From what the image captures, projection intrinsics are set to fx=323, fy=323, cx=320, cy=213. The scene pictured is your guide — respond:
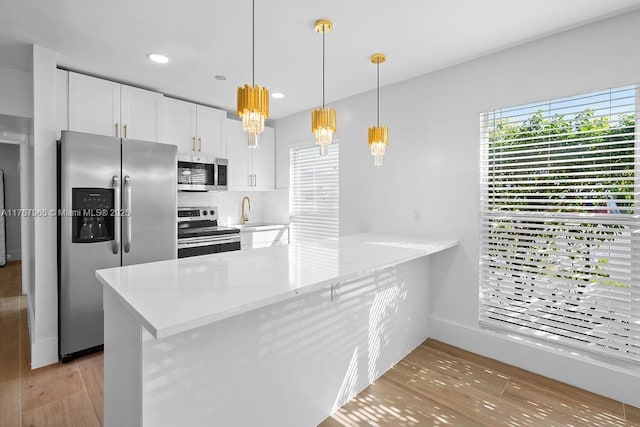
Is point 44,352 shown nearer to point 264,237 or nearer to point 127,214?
point 127,214

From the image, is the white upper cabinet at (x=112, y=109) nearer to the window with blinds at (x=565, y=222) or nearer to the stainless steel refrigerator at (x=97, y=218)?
the stainless steel refrigerator at (x=97, y=218)

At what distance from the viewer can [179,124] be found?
3.63 metres

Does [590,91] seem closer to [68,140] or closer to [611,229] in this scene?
[611,229]

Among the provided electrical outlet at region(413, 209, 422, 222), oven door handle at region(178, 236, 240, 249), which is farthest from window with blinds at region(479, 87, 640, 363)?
oven door handle at region(178, 236, 240, 249)

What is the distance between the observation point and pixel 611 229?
211 centimetres

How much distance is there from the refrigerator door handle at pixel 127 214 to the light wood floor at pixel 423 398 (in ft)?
3.11

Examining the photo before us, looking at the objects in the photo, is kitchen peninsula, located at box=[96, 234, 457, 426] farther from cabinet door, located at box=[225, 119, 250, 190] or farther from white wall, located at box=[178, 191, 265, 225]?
white wall, located at box=[178, 191, 265, 225]

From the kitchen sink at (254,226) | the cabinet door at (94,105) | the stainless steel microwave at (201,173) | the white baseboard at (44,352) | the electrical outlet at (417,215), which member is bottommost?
the white baseboard at (44,352)

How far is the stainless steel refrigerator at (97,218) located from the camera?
2.53 meters

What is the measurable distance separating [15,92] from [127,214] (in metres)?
1.69

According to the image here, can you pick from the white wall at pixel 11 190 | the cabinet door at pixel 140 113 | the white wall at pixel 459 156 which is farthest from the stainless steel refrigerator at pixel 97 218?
the white wall at pixel 11 190

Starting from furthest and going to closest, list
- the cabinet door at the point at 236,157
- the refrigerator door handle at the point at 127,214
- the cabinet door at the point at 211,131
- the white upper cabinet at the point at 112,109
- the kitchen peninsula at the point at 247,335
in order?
the cabinet door at the point at 236,157 → the cabinet door at the point at 211,131 → the white upper cabinet at the point at 112,109 → the refrigerator door handle at the point at 127,214 → the kitchen peninsula at the point at 247,335

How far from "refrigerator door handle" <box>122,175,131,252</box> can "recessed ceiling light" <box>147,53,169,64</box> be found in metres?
1.00

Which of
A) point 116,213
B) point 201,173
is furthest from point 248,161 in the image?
point 116,213
